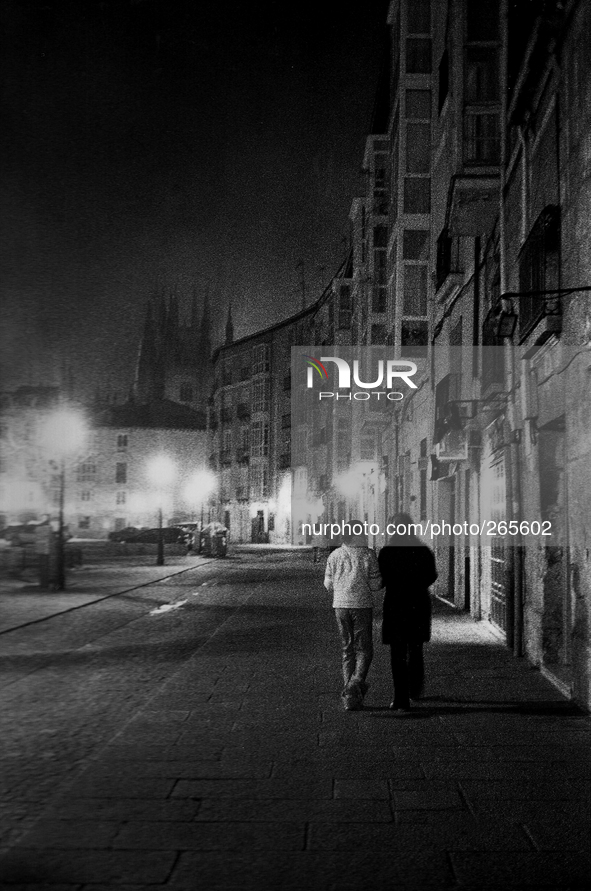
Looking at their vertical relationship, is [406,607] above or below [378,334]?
below

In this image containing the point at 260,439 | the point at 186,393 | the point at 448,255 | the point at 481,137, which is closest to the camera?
the point at 481,137

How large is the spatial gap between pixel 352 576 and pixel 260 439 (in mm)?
63555

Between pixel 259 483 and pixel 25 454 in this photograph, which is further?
pixel 25 454

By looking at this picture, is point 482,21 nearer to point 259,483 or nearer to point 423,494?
point 423,494

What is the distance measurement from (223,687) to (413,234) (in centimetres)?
Answer: 1628

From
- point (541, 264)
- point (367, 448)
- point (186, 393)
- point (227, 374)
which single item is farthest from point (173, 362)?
point (541, 264)

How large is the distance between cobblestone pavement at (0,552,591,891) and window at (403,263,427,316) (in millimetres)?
12512

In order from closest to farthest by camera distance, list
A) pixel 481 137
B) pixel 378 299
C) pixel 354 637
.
A: pixel 354 637 < pixel 481 137 < pixel 378 299

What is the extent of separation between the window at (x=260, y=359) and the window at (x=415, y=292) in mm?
49529

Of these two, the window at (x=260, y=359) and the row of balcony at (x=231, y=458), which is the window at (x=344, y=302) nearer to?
the row of balcony at (x=231, y=458)

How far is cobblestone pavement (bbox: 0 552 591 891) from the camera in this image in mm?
4363

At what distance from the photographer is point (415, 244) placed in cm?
2334

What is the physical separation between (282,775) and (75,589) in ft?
56.1

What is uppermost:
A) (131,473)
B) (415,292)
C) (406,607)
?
(415,292)
